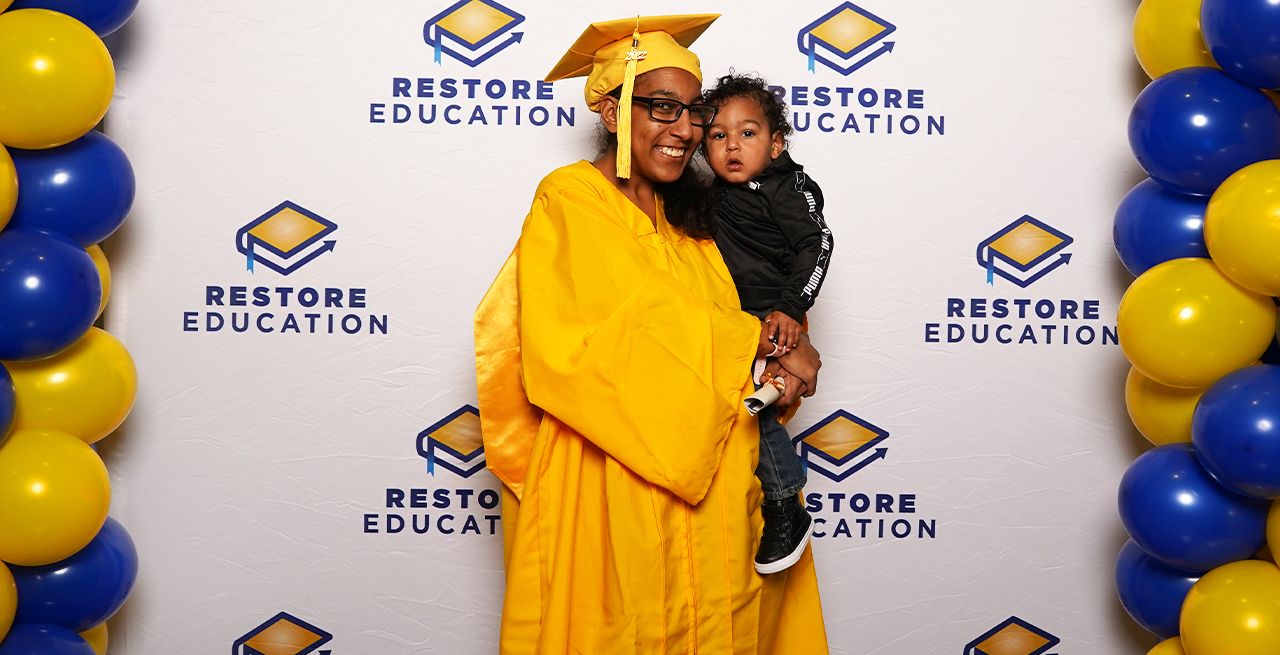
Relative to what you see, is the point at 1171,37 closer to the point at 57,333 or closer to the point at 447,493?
the point at 447,493

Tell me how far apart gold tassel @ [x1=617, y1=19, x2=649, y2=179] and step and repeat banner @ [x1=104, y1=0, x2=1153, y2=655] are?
1.84 feet

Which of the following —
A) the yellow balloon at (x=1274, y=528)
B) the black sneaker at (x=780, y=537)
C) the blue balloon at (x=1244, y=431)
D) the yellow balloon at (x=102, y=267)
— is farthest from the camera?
the yellow balloon at (x=102, y=267)

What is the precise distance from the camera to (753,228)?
246cm

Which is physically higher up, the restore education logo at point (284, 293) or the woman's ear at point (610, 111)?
the woman's ear at point (610, 111)

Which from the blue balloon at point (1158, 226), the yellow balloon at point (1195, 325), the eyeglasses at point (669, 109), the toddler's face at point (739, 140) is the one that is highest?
the eyeglasses at point (669, 109)

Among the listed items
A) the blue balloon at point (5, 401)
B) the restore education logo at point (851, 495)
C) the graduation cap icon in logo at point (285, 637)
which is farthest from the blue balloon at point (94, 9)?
the restore education logo at point (851, 495)

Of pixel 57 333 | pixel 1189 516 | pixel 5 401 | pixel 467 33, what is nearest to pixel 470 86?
pixel 467 33

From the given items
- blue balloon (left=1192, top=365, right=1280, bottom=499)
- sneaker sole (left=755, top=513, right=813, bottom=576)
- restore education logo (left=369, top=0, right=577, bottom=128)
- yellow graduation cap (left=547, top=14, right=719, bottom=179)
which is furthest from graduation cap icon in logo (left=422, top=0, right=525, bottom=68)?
blue balloon (left=1192, top=365, right=1280, bottom=499)

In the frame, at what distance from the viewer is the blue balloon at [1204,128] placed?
2.27 m

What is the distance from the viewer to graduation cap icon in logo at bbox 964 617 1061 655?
3061mm

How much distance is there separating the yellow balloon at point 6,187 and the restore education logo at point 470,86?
0.83 metres

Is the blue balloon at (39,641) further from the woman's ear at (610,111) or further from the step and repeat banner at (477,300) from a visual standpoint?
the woman's ear at (610,111)

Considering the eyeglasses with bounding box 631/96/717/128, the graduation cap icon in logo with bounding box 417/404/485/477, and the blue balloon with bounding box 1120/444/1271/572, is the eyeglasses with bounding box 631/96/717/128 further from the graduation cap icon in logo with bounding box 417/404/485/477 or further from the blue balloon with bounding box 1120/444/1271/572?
the blue balloon with bounding box 1120/444/1271/572

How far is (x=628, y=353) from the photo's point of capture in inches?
86.0
